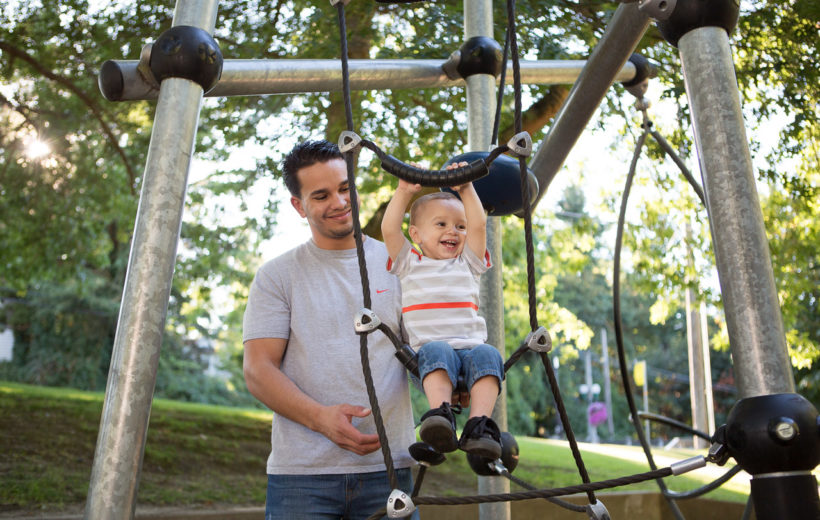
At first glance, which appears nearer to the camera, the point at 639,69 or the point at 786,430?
the point at 786,430

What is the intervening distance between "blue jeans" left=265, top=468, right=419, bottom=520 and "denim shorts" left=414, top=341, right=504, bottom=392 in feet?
1.30

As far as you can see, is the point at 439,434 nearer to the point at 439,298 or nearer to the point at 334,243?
the point at 439,298

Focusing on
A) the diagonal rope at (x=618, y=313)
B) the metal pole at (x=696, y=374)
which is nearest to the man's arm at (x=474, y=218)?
the diagonal rope at (x=618, y=313)

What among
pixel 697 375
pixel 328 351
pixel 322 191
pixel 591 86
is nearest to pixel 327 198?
pixel 322 191

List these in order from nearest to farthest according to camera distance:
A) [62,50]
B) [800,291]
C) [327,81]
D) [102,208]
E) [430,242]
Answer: [430,242] → [327,81] → [62,50] → [800,291] → [102,208]

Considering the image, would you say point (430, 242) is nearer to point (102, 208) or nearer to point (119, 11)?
point (119, 11)

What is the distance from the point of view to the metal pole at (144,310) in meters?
1.88

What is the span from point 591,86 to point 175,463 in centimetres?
551

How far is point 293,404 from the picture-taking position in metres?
2.09

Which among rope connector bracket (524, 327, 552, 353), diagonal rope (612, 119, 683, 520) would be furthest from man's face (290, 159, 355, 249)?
diagonal rope (612, 119, 683, 520)

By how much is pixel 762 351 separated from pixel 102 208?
8644 mm

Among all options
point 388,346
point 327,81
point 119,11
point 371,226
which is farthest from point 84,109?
point 388,346

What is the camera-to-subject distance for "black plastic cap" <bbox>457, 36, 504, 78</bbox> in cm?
316

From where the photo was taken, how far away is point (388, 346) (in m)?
2.26
